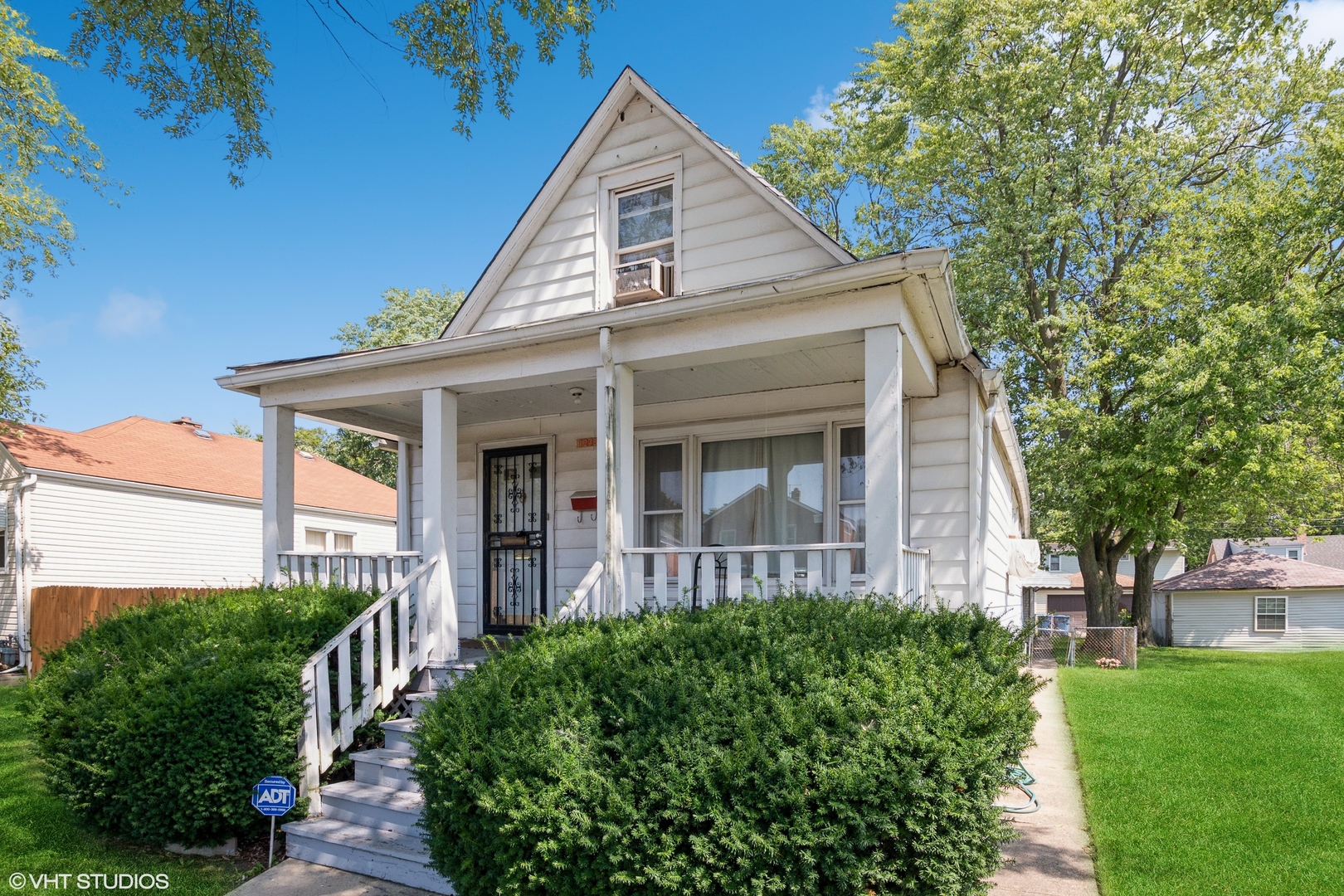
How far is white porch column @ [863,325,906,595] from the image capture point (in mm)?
5297

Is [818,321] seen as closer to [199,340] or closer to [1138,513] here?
[1138,513]

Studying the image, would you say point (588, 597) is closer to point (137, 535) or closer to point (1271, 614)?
point (137, 535)

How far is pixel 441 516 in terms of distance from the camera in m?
6.87

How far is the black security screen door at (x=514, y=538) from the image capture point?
30.5ft

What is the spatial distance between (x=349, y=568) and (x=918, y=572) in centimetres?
514

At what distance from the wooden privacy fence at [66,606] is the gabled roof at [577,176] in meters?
7.47

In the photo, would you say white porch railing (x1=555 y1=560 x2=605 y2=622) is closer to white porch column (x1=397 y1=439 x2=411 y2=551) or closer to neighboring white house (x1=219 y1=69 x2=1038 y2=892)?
neighboring white house (x1=219 y1=69 x2=1038 y2=892)

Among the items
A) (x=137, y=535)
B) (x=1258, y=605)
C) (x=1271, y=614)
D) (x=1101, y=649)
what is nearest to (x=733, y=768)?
(x=1101, y=649)

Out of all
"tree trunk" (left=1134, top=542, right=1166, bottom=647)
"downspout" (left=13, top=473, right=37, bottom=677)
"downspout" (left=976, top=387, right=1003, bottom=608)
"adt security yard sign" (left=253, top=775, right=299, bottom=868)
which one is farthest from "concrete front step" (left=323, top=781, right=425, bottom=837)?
"tree trunk" (left=1134, top=542, right=1166, bottom=647)

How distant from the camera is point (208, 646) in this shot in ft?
18.2

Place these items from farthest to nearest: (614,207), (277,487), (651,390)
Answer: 1. (614,207)
2. (651,390)
3. (277,487)

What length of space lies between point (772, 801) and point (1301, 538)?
42.0 meters

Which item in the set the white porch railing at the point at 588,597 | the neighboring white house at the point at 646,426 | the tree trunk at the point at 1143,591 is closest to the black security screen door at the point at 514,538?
the neighboring white house at the point at 646,426

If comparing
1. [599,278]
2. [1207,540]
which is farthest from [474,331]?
[1207,540]
